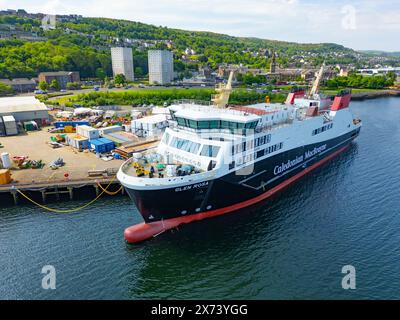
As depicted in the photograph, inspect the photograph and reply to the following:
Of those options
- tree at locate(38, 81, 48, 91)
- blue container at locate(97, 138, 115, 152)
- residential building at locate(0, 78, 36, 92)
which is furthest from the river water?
residential building at locate(0, 78, 36, 92)

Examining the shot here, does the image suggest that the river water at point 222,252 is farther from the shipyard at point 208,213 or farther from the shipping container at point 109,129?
the shipping container at point 109,129

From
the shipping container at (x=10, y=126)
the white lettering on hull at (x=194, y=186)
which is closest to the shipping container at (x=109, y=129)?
the shipping container at (x=10, y=126)

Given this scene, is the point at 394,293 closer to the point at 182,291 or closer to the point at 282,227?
the point at 282,227

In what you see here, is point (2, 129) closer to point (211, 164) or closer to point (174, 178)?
point (174, 178)

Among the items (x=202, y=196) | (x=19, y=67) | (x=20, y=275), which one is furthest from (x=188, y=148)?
(x=19, y=67)

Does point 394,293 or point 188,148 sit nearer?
point 394,293

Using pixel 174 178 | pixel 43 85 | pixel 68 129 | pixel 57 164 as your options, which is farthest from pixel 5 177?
pixel 43 85
